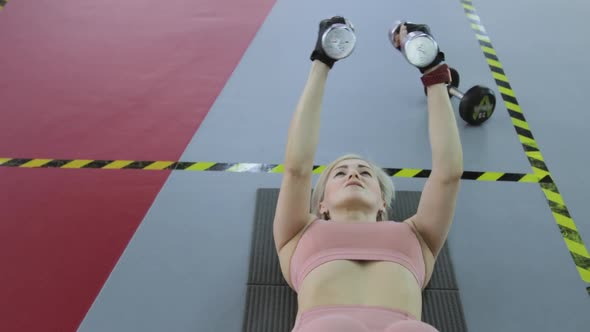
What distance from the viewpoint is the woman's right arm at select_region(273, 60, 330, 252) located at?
2309 mm

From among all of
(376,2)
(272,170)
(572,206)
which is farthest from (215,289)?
(376,2)

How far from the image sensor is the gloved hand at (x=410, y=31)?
247cm

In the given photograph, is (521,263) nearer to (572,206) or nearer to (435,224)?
(572,206)

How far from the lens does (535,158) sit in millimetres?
3490

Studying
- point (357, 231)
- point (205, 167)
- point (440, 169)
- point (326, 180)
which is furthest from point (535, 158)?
point (205, 167)

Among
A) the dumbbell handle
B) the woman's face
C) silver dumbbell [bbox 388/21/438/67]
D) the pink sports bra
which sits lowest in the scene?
the pink sports bra

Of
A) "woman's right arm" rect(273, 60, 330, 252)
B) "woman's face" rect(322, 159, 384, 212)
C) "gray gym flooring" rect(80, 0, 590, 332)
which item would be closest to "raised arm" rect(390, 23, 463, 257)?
"woman's face" rect(322, 159, 384, 212)

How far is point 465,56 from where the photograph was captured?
4.32 metres

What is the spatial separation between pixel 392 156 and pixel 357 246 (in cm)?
141

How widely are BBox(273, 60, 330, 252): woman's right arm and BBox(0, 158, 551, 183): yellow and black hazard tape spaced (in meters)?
1.04

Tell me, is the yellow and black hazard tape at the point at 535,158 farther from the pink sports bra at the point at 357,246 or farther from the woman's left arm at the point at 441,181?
the pink sports bra at the point at 357,246

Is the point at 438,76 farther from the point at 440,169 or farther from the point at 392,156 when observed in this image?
the point at 392,156

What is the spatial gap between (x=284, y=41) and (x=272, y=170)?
1566mm

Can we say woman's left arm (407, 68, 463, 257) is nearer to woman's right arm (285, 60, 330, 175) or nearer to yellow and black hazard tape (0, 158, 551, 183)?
woman's right arm (285, 60, 330, 175)
